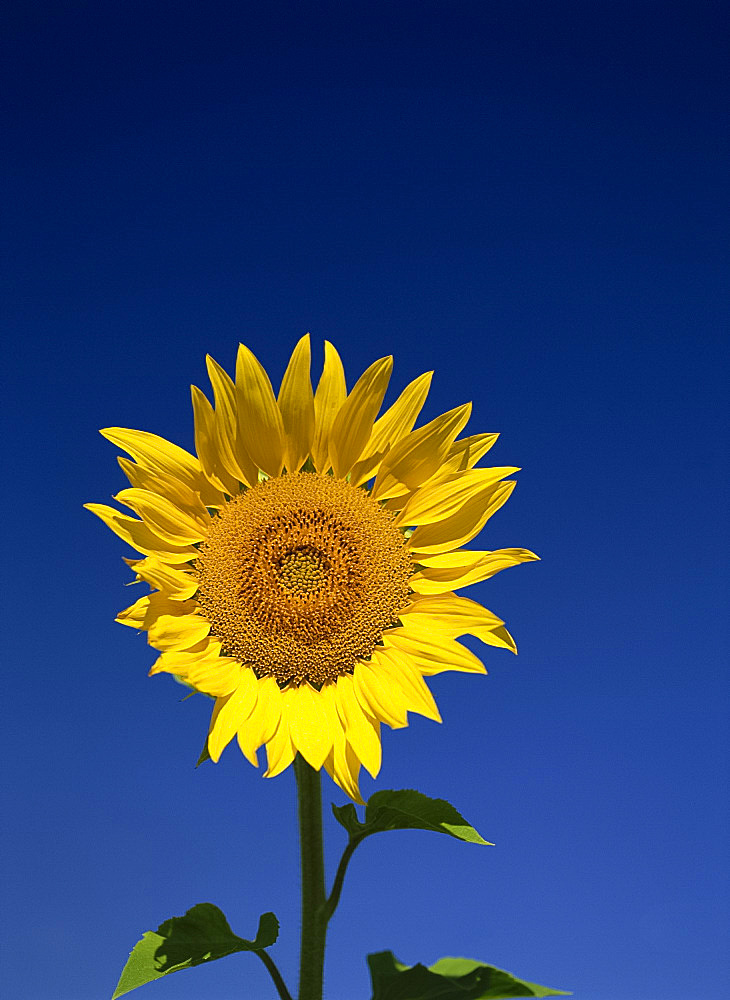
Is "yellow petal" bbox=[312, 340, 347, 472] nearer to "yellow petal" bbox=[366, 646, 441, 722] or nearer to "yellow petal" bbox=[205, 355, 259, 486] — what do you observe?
"yellow petal" bbox=[205, 355, 259, 486]

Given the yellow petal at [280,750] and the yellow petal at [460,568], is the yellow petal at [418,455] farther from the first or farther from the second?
the yellow petal at [280,750]

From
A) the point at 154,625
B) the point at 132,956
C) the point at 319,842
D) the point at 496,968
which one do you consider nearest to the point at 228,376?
the point at 154,625

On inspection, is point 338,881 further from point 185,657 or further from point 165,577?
point 165,577

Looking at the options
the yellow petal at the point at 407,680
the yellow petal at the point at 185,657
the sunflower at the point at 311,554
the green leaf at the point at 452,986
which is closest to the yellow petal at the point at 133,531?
the sunflower at the point at 311,554

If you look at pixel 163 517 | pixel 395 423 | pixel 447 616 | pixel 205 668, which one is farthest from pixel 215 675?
pixel 395 423

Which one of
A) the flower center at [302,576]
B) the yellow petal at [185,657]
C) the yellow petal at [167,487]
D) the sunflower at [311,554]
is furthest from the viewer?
the yellow petal at [167,487]

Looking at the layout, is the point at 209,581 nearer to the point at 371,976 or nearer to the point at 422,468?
the point at 422,468
